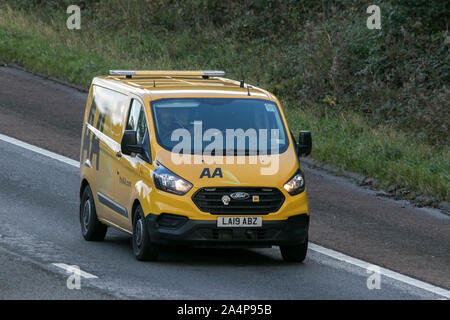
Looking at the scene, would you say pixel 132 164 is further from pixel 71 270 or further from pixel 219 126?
pixel 71 270

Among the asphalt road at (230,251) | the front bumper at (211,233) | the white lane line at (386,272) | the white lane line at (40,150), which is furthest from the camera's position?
the white lane line at (40,150)

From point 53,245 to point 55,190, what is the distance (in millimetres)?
3814

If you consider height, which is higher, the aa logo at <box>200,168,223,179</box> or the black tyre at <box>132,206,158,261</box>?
the aa logo at <box>200,168,223,179</box>

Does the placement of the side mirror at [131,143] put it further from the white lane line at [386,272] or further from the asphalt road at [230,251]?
the white lane line at [386,272]

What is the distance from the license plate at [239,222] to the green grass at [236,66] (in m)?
5.60

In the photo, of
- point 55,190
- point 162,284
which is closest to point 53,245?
point 162,284

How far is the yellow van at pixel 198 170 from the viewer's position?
12.2 m

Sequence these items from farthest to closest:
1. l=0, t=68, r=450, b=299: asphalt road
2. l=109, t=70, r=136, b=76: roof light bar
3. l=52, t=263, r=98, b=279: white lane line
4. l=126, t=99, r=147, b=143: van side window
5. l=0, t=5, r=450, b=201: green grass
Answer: l=0, t=5, r=450, b=201: green grass → l=109, t=70, r=136, b=76: roof light bar → l=126, t=99, r=147, b=143: van side window → l=52, t=263, r=98, b=279: white lane line → l=0, t=68, r=450, b=299: asphalt road

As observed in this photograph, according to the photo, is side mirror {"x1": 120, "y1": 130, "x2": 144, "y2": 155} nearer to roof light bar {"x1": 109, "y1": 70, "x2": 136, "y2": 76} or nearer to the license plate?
the license plate

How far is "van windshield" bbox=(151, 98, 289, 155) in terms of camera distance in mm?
12648

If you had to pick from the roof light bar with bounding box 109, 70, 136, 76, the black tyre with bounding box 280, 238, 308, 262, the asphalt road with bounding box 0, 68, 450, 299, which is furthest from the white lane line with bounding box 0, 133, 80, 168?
the black tyre with bounding box 280, 238, 308, 262

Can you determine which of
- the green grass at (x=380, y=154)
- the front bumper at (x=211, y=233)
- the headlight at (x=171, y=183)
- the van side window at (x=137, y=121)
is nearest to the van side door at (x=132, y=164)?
the van side window at (x=137, y=121)

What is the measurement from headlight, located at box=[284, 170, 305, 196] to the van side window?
190cm

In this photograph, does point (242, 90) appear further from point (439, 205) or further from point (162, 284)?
point (439, 205)
